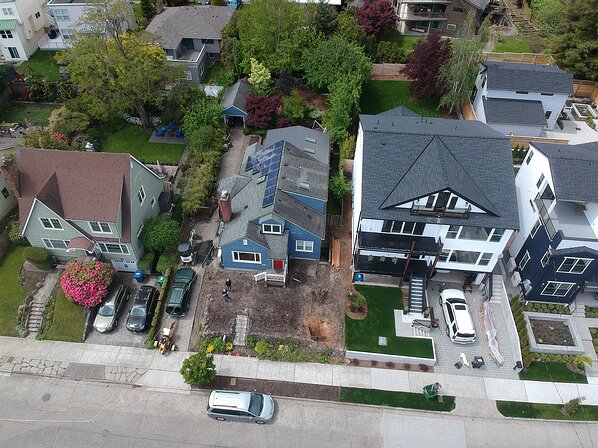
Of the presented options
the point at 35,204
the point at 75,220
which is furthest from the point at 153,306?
the point at 35,204

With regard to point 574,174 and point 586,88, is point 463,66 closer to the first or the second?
point 574,174

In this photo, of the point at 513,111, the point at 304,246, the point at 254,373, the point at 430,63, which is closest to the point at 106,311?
the point at 254,373

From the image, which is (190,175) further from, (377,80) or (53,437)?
(377,80)

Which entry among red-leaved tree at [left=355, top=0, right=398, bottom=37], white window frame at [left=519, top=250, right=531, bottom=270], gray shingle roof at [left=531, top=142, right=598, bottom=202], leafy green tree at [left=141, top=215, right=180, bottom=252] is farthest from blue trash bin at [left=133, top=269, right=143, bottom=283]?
red-leaved tree at [left=355, top=0, right=398, bottom=37]

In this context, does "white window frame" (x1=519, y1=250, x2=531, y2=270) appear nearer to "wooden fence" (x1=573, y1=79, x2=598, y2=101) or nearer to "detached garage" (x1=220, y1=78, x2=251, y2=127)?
"detached garage" (x1=220, y1=78, x2=251, y2=127)

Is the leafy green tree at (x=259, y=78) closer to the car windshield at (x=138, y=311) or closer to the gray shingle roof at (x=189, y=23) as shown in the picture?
the gray shingle roof at (x=189, y=23)
